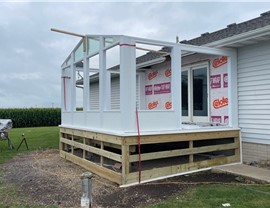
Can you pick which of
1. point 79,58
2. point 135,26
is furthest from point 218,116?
point 135,26

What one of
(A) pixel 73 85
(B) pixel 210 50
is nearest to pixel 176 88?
(B) pixel 210 50

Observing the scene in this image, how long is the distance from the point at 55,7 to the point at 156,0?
3.79 meters

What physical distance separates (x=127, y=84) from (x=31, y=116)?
67.0ft

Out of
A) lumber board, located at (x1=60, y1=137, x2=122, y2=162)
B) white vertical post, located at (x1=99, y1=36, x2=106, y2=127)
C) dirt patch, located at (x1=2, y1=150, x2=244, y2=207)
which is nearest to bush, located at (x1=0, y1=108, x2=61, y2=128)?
lumber board, located at (x1=60, y1=137, x2=122, y2=162)

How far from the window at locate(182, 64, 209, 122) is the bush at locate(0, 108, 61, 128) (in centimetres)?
1808

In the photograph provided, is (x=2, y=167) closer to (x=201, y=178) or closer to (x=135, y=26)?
(x=201, y=178)

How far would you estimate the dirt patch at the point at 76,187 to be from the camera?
15.0 feet

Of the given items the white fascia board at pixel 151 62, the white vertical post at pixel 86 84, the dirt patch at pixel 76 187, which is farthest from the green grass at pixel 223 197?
the white fascia board at pixel 151 62

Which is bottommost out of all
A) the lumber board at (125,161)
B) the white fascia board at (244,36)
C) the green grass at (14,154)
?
the green grass at (14,154)

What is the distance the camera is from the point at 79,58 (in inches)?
312

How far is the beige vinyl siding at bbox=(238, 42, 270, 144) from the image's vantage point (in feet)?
20.9

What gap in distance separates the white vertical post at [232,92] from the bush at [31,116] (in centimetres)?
2016

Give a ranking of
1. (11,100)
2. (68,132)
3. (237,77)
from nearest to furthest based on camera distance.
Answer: (237,77), (68,132), (11,100)

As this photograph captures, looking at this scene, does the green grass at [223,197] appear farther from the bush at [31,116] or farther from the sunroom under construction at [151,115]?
the bush at [31,116]
